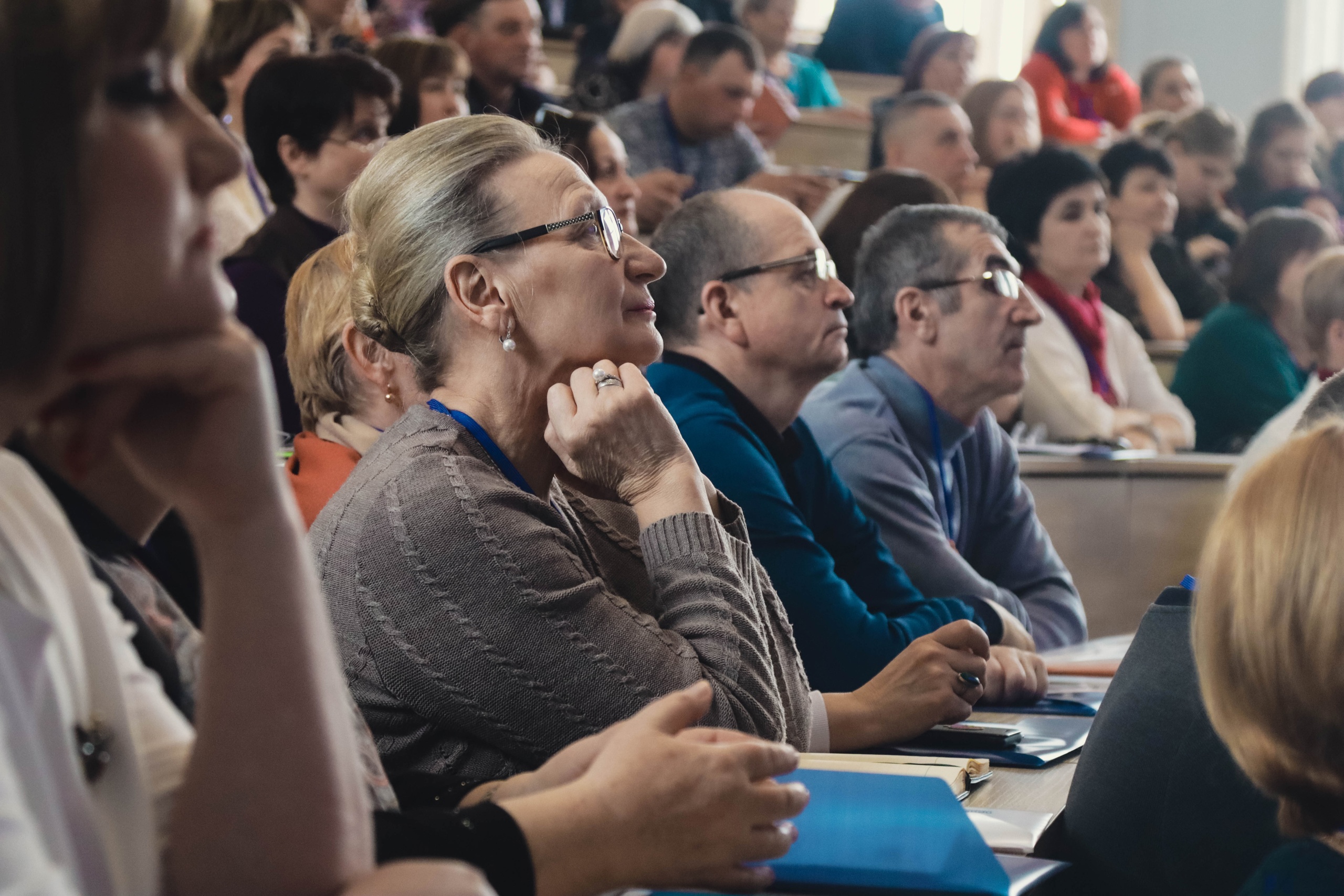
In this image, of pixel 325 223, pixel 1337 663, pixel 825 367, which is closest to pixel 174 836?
pixel 1337 663

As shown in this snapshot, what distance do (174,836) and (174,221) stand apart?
308 mm

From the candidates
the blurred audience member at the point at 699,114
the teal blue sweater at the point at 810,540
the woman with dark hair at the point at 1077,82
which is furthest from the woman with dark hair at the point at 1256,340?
the woman with dark hair at the point at 1077,82

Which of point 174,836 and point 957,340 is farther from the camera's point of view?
point 957,340

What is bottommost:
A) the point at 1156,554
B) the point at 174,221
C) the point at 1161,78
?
the point at 1156,554

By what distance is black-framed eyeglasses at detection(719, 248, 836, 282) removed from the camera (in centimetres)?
226

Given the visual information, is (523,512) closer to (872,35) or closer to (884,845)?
(884,845)

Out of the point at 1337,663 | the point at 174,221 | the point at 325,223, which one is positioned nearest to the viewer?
the point at 174,221

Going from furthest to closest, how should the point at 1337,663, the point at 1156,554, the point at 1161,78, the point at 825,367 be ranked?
the point at 1161,78 → the point at 1156,554 → the point at 825,367 → the point at 1337,663

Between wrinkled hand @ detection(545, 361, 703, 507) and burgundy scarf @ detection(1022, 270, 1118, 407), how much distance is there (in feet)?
9.56

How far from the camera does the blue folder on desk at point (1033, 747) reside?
1.54m

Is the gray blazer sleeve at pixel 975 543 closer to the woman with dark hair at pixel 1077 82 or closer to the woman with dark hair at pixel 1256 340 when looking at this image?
the woman with dark hair at pixel 1256 340

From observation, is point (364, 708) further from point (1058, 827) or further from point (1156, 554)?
point (1156, 554)

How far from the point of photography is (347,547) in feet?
4.25

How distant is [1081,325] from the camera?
414cm
